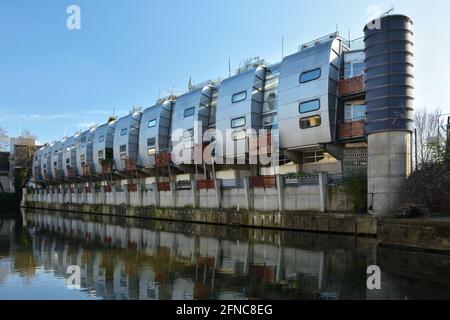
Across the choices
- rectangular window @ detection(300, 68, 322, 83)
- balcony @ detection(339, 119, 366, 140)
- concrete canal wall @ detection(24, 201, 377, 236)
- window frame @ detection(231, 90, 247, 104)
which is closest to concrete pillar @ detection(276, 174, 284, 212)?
concrete canal wall @ detection(24, 201, 377, 236)

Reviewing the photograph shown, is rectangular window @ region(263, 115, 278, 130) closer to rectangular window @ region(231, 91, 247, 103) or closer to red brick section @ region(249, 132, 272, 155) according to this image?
red brick section @ region(249, 132, 272, 155)

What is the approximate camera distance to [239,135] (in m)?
35.8

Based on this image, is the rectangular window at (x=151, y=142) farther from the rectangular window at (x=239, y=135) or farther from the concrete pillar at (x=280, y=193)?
the concrete pillar at (x=280, y=193)

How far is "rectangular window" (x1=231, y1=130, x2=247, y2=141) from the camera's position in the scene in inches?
1392

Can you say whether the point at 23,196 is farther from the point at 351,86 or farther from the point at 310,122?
the point at 351,86

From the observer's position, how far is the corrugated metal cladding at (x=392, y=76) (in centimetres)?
2219

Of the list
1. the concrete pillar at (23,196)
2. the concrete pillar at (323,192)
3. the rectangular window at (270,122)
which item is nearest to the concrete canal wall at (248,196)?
the concrete pillar at (323,192)

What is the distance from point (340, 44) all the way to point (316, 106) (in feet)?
16.3

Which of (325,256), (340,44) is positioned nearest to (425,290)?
(325,256)

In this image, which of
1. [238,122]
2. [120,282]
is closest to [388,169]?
[120,282]

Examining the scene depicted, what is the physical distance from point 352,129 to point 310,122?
3.08 m

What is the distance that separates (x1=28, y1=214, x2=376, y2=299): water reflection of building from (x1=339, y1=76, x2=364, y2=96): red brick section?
12584 mm

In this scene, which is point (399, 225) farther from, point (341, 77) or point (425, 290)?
point (341, 77)
